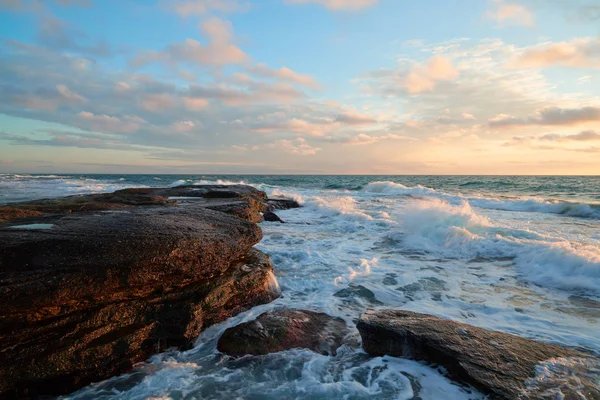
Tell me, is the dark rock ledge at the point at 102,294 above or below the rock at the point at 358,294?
above

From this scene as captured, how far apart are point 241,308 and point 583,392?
385cm

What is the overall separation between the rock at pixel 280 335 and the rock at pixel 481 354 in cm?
52

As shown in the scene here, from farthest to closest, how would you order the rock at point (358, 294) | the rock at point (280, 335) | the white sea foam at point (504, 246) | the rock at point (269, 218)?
the rock at point (269, 218)
the white sea foam at point (504, 246)
the rock at point (358, 294)
the rock at point (280, 335)

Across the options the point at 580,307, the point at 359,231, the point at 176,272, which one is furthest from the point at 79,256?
the point at 359,231

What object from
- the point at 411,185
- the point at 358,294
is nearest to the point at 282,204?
the point at 358,294

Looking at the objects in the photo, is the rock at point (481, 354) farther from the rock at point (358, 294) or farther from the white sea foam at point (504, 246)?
the white sea foam at point (504, 246)

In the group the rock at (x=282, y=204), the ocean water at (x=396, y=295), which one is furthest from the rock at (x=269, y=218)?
the rock at (x=282, y=204)

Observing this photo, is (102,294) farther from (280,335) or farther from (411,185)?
(411,185)

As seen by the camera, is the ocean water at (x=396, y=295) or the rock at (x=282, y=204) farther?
the rock at (x=282, y=204)

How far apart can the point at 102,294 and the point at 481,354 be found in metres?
3.88

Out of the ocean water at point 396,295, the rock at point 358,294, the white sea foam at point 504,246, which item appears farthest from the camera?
the white sea foam at point 504,246

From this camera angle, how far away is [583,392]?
2.88m

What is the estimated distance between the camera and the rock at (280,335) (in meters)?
3.78

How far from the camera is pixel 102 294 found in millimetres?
3252
